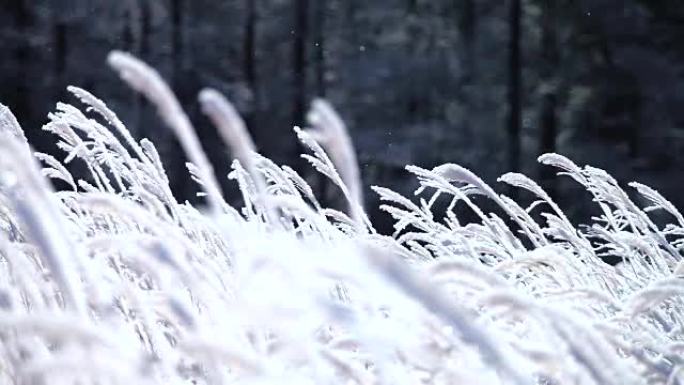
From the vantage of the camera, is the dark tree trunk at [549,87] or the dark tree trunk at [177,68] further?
the dark tree trunk at [177,68]

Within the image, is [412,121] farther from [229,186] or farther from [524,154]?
[229,186]

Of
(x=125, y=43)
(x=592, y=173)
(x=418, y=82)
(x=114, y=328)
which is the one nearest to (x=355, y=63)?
(x=418, y=82)

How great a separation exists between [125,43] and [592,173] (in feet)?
10.1

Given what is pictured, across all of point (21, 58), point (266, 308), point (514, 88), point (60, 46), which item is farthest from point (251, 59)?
point (266, 308)

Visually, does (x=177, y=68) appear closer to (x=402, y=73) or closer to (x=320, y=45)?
(x=320, y=45)

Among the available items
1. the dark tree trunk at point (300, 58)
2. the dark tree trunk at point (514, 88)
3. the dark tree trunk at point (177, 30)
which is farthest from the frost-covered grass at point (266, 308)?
the dark tree trunk at point (177, 30)

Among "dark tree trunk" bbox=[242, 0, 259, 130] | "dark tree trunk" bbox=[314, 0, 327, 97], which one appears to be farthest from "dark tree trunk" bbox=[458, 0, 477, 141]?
"dark tree trunk" bbox=[242, 0, 259, 130]

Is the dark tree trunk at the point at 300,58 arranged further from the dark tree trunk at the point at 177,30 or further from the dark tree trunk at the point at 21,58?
the dark tree trunk at the point at 21,58

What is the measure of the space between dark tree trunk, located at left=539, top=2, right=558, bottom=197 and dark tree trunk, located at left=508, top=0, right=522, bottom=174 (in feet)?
0.30

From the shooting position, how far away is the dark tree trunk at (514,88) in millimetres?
3826

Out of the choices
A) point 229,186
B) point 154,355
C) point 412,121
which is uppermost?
point 154,355

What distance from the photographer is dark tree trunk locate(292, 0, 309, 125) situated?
3967mm

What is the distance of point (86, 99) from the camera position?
97 cm

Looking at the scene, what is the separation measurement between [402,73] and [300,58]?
0.42m
